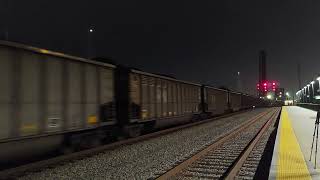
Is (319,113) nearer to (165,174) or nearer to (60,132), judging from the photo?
(165,174)

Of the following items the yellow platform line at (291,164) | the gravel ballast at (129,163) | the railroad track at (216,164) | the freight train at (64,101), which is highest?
the freight train at (64,101)

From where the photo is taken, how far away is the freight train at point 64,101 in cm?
988

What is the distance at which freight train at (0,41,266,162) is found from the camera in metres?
9.88

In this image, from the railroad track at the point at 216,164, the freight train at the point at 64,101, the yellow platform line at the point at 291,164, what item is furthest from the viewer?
the freight train at the point at 64,101

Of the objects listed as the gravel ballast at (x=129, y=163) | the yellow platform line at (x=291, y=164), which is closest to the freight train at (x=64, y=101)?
the gravel ballast at (x=129, y=163)

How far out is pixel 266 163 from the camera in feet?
37.4

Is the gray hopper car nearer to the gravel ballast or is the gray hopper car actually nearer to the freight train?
the freight train

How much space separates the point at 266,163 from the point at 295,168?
2.37 m

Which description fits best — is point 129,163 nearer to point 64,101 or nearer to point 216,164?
point 216,164

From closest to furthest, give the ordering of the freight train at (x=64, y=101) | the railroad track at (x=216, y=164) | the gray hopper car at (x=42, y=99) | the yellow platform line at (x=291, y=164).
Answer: the yellow platform line at (x=291, y=164) < the railroad track at (x=216, y=164) < the gray hopper car at (x=42, y=99) < the freight train at (x=64, y=101)

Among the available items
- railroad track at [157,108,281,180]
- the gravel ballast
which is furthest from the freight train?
railroad track at [157,108,281,180]

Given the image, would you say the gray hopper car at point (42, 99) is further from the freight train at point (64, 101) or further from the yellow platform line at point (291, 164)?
the yellow platform line at point (291, 164)

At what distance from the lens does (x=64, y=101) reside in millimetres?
12039

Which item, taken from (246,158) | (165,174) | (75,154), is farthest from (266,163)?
(75,154)
